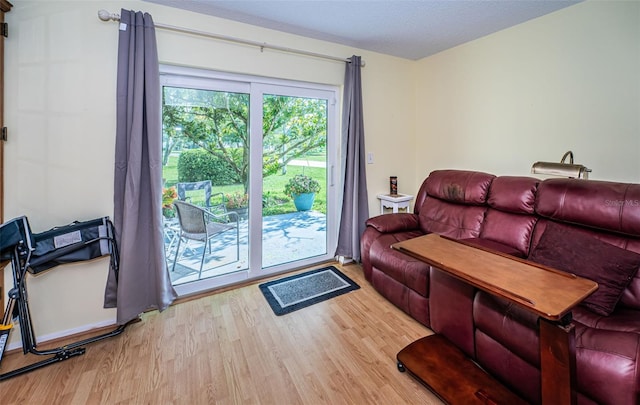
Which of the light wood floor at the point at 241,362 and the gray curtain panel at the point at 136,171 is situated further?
the gray curtain panel at the point at 136,171

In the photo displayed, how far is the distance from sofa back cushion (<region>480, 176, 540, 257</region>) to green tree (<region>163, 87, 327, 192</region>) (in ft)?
5.91

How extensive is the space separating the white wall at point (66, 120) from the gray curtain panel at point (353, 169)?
4.53ft

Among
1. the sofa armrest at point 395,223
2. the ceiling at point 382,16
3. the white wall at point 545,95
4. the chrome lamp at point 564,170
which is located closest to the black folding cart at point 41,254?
the ceiling at point 382,16

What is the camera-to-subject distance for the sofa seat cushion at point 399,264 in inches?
81.6

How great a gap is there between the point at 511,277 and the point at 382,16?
2281 mm

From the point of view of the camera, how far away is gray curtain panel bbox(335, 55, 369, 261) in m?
3.03

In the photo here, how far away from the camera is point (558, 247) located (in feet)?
5.68

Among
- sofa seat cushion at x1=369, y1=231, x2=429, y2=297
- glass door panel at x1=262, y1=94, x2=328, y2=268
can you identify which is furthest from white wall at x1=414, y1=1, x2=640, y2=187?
glass door panel at x1=262, y1=94, x2=328, y2=268

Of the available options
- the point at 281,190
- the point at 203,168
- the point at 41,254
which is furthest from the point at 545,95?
the point at 41,254

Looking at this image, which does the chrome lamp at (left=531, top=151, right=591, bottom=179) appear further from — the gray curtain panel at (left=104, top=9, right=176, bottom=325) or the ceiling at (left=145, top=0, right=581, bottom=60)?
the gray curtain panel at (left=104, top=9, right=176, bottom=325)

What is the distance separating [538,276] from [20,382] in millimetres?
2900

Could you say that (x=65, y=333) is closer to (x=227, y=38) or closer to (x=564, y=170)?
(x=227, y=38)

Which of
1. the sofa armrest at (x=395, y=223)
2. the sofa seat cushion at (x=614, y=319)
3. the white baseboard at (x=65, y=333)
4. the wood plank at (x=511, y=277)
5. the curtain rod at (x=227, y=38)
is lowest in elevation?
the white baseboard at (x=65, y=333)

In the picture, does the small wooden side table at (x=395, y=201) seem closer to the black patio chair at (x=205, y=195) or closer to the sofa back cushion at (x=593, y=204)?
the sofa back cushion at (x=593, y=204)
